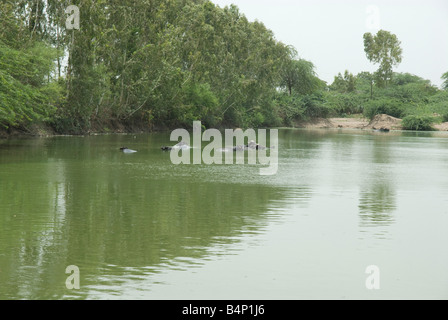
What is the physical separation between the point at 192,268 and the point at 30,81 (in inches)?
1118

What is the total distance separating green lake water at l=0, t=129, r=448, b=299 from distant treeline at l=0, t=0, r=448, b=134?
386 inches

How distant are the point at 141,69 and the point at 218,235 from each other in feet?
129

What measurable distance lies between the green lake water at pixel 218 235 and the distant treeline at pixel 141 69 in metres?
9.81

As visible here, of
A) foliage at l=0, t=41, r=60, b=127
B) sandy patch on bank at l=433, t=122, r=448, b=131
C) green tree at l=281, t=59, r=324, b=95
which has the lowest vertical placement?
sandy patch on bank at l=433, t=122, r=448, b=131

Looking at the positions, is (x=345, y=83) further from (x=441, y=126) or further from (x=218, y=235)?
(x=218, y=235)

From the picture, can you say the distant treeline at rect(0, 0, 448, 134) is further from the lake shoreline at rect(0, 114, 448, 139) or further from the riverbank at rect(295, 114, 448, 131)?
the riverbank at rect(295, 114, 448, 131)

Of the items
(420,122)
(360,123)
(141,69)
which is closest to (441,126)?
(420,122)

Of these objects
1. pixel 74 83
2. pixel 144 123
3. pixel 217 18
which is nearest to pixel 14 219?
pixel 74 83

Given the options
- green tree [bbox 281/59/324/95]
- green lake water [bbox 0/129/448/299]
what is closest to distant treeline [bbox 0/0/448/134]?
green tree [bbox 281/59/324/95]

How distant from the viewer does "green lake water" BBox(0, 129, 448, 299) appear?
6.90m

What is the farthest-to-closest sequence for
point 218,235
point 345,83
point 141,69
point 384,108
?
point 345,83, point 384,108, point 141,69, point 218,235

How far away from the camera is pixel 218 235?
31.4 feet

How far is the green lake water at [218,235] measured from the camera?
6.90 metres
